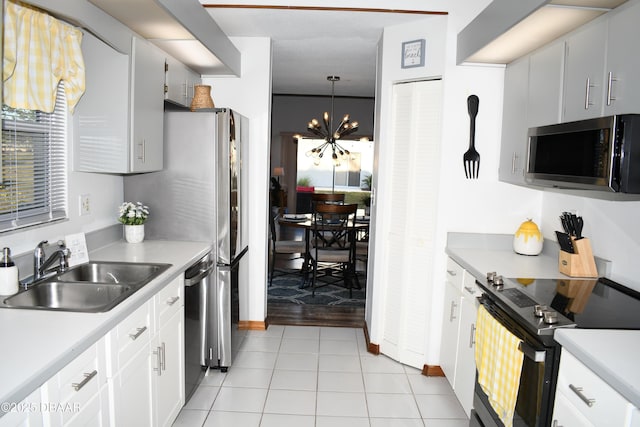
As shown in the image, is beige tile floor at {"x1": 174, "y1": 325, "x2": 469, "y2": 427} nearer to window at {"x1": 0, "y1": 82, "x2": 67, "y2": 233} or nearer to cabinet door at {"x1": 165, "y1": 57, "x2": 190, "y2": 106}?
window at {"x1": 0, "y1": 82, "x2": 67, "y2": 233}

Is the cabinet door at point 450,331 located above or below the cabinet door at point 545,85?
below

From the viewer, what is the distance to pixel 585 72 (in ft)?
7.34

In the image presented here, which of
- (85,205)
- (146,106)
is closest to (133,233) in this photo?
(85,205)

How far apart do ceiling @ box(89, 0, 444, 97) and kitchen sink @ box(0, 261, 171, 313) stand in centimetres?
123

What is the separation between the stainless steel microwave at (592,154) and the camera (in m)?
1.78

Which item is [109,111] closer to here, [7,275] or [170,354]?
[7,275]

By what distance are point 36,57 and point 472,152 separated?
2.49 metres

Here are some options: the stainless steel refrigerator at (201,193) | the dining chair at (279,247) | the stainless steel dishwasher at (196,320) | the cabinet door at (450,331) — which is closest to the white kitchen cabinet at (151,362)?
the stainless steel dishwasher at (196,320)

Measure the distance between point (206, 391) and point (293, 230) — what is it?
6.60 m

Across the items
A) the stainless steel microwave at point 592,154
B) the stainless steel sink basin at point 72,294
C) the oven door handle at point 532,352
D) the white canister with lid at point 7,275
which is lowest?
the oven door handle at point 532,352

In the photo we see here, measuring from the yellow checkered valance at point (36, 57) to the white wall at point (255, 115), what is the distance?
6.07ft

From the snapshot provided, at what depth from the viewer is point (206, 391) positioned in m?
3.18

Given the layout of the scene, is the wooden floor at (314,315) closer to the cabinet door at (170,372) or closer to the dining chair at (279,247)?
the dining chair at (279,247)

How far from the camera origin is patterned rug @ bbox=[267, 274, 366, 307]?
5.21m
